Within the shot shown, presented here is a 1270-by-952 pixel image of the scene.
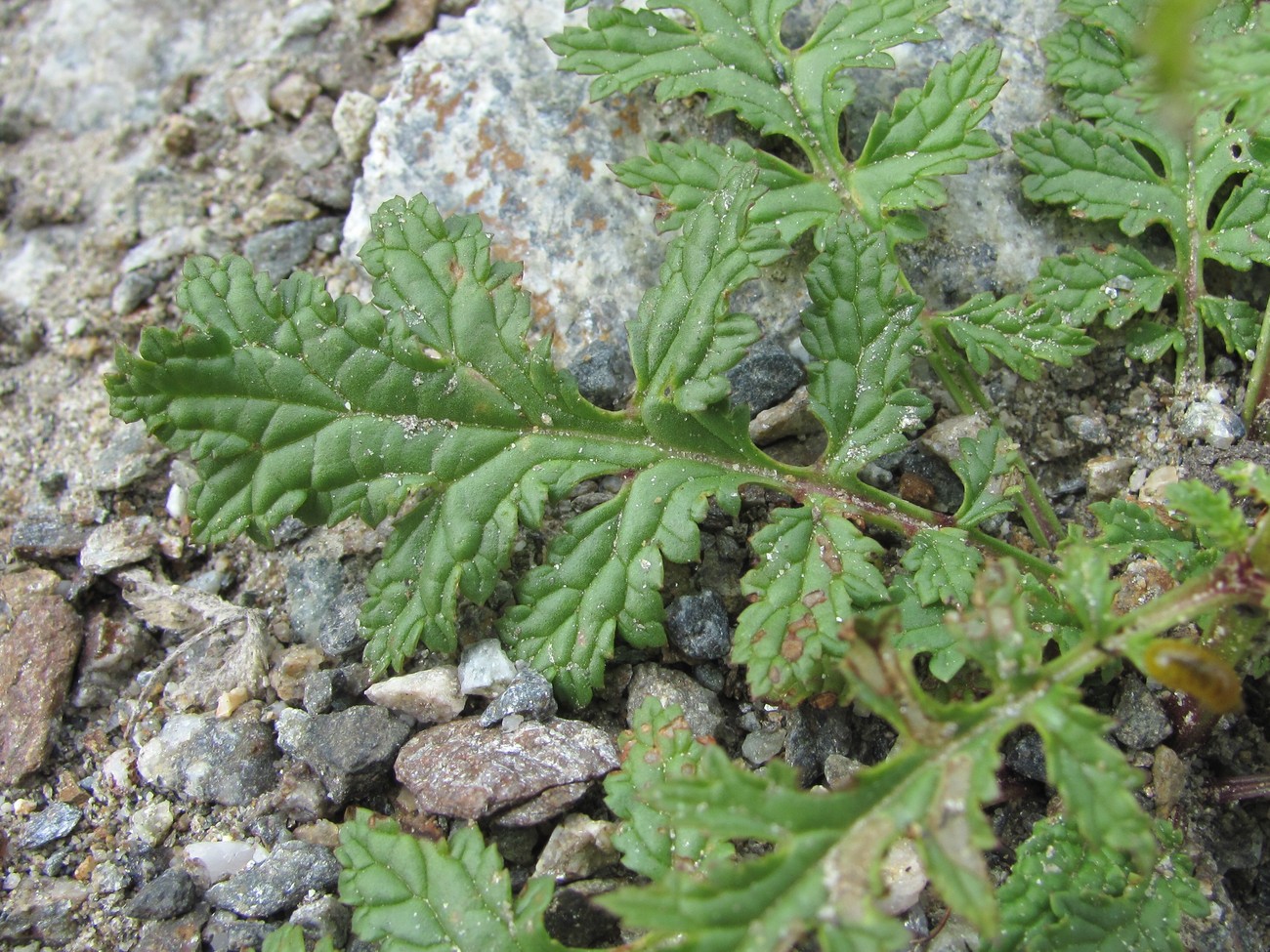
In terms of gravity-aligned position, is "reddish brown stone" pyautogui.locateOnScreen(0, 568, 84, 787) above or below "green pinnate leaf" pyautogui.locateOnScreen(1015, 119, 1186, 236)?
below

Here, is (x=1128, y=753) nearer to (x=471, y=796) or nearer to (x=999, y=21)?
(x=471, y=796)

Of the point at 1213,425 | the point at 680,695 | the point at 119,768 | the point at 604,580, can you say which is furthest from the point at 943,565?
the point at 119,768

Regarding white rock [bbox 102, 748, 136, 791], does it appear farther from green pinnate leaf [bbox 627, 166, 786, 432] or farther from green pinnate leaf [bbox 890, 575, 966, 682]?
green pinnate leaf [bbox 890, 575, 966, 682]

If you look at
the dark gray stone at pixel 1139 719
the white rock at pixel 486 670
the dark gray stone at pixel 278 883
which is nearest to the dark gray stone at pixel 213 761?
the dark gray stone at pixel 278 883

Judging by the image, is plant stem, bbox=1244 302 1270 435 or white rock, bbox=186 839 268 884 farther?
plant stem, bbox=1244 302 1270 435

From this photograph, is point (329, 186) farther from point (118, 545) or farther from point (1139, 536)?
point (1139, 536)

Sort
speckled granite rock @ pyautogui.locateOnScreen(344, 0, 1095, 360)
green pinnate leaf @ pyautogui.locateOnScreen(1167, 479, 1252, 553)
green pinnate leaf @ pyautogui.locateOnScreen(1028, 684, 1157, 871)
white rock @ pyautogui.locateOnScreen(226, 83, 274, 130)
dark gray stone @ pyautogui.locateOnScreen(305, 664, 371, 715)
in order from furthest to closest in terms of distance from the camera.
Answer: white rock @ pyautogui.locateOnScreen(226, 83, 274, 130) → speckled granite rock @ pyautogui.locateOnScreen(344, 0, 1095, 360) → dark gray stone @ pyautogui.locateOnScreen(305, 664, 371, 715) → green pinnate leaf @ pyautogui.locateOnScreen(1167, 479, 1252, 553) → green pinnate leaf @ pyautogui.locateOnScreen(1028, 684, 1157, 871)

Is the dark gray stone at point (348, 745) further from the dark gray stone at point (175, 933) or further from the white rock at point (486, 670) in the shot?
the dark gray stone at point (175, 933)

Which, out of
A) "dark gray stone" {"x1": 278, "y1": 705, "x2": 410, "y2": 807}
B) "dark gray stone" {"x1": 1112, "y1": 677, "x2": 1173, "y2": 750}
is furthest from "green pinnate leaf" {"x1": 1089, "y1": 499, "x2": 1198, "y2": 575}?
"dark gray stone" {"x1": 278, "y1": 705, "x2": 410, "y2": 807}
